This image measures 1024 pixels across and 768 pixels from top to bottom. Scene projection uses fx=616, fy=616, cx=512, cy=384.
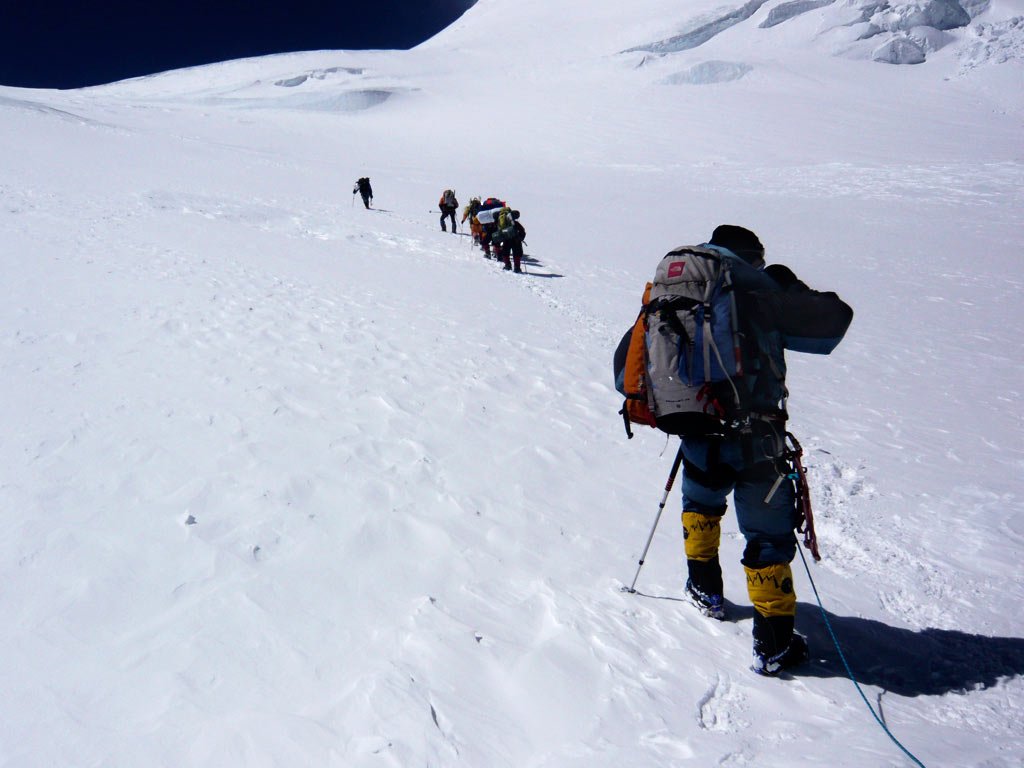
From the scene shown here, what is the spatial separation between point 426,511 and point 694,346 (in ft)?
7.16

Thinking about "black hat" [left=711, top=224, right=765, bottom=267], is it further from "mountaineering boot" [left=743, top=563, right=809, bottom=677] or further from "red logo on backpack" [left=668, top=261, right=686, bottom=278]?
"mountaineering boot" [left=743, top=563, right=809, bottom=677]

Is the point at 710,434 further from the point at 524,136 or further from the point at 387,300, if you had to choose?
the point at 524,136

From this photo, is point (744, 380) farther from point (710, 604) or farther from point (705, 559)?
point (710, 604)

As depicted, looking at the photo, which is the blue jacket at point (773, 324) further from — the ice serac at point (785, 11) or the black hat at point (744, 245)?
the ice serac at point (785, 11)

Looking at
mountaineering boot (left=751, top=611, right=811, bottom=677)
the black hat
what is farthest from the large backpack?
mountaineering boot (left=751, top=611, right=811, bottom=677)

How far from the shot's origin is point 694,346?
2.86 metres

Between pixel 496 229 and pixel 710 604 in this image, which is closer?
pixel 710 604

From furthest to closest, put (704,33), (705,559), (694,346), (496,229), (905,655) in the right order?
(704,33) → (496,229) → (705,559) → (905,655) → (694,346)

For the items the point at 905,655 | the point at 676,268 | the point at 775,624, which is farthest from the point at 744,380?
the point at 905,655

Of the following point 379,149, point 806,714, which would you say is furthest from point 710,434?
point 379,149

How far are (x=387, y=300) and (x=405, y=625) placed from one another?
7.17 metres

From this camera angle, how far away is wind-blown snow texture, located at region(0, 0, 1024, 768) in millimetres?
2473

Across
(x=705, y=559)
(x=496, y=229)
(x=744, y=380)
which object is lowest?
Answer: (x=705, y=559)

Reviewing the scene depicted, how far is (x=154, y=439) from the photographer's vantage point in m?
4.66
